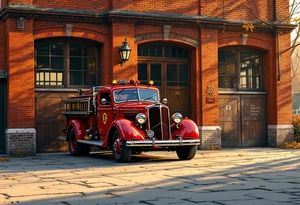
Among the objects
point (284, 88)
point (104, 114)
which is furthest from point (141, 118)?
point (284, 88)

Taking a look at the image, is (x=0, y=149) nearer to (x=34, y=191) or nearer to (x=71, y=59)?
(x=71, y=59)

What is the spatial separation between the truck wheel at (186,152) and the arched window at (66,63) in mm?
5246

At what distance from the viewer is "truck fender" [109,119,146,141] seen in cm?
1320

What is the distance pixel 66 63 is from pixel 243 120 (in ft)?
24.0

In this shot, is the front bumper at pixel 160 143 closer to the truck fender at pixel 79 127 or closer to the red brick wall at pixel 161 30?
the truck fender at pixel 79 127

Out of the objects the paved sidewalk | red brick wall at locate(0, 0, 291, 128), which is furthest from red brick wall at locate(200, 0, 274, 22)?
the paved sidewalk

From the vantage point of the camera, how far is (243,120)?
805 inches

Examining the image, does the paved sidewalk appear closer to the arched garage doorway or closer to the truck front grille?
the truck front grille

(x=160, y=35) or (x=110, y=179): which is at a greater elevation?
(x=160, y=35)

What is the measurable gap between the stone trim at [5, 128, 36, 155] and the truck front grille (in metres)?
4.90

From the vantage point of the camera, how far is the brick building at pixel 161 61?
1692cm

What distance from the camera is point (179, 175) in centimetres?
1079

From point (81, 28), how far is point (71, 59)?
1.14 meters

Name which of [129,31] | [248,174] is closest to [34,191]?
[248,174]
